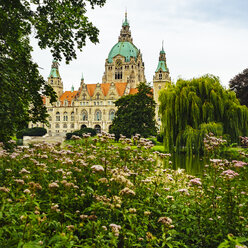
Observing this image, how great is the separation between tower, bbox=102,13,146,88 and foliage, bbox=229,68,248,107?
52.0 meters

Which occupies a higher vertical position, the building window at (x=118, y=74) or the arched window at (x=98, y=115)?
the building window at (x=118, y=74)

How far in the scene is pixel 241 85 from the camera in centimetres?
3572

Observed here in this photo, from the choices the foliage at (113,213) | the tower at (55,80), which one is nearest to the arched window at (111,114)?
the tower at (55,80)

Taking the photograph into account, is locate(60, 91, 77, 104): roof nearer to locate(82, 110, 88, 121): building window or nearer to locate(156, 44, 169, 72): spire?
locate(82, 110, 88, 121): building window

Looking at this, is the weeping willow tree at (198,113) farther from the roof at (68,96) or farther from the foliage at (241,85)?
the roof at (68,96)

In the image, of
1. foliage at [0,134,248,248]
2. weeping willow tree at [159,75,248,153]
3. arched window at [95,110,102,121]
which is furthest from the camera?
arched window at [95,110,102,121]

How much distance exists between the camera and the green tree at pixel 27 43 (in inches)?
215

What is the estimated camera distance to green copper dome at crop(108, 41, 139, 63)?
309 ft

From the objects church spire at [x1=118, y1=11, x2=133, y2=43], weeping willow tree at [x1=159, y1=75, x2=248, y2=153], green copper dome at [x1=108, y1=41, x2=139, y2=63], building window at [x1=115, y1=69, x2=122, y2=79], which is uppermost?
church spire at [x1=118, y1=11, x2=133, y2=43]

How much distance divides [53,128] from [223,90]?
6916 centimetres

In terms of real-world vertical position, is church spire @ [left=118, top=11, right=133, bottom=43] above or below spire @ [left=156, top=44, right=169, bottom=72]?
above

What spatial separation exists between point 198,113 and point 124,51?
83.8 meters

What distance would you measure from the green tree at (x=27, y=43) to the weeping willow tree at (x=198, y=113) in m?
9.93

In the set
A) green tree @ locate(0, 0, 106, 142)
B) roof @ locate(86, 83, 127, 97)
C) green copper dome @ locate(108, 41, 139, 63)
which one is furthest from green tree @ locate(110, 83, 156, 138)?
green copper dome @ locate(108, 41, 139, 63)
